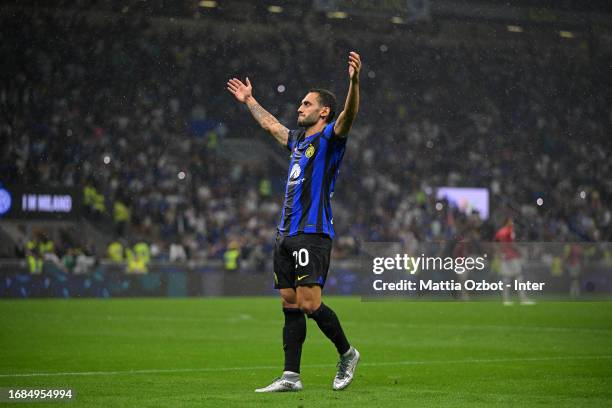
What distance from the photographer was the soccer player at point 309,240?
726 cm

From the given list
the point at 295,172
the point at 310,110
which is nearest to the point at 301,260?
the point at 295,172

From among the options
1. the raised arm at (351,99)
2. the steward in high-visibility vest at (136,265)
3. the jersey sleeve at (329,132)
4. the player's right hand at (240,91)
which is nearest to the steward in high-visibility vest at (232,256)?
the steward in high-visibility vest at (136,265)

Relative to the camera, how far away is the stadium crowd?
90.7ft

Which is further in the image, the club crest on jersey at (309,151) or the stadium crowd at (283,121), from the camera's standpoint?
the stadium crowd at (283,121)

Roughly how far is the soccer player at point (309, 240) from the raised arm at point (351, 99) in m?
0.02

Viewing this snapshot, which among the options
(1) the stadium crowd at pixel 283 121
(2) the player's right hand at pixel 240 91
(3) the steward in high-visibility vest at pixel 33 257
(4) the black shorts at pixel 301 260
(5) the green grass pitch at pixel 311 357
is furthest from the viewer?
(1) the stadium crowd at pixel 283 121

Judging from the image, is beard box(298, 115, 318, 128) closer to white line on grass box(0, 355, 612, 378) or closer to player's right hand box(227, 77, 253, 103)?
player's right hand box(227, 77, 253, 103)

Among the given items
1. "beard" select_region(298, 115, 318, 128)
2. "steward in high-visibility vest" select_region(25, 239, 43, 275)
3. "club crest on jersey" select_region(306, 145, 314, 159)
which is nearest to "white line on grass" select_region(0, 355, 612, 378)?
"club crest on jersey" select_region(306, 145, 314, 159)

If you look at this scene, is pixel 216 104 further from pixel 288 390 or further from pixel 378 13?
pixel 288 390

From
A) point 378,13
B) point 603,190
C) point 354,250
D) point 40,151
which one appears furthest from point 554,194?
point 40,151

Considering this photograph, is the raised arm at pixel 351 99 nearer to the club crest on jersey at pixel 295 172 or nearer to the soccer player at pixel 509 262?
the club crest on jersey at pixel 295 172

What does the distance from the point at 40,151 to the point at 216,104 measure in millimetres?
5110

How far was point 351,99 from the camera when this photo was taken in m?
6.96

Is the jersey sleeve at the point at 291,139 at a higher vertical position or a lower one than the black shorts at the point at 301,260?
higher
